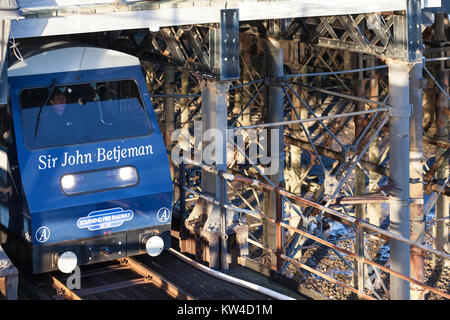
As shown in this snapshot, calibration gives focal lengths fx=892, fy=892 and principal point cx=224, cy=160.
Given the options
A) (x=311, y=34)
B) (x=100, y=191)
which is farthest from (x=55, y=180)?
(x=311, y=34)

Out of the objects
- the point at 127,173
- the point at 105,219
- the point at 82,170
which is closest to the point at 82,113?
the point at 82,170

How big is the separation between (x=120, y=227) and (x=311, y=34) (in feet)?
19.2

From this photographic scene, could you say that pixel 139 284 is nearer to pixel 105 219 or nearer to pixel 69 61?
pixel 105 219

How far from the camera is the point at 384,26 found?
1218 centimetres

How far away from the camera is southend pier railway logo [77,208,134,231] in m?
9.82

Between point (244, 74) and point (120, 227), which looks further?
point (244, 74)

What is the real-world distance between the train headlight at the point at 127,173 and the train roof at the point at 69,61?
126 centimetres

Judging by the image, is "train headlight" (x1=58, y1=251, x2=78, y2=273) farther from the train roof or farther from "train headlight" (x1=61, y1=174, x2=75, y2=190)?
the train roof

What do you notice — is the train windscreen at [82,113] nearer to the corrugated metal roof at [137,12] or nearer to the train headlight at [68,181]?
the train headlight at [68,181]

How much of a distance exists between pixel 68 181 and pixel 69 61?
1.45 meters

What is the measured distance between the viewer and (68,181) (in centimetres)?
981

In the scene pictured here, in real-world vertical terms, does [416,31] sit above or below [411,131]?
above
